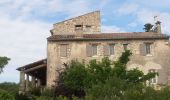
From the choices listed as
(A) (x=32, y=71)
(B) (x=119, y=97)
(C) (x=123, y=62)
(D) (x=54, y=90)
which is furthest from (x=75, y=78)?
(B) (x=119, y=97)

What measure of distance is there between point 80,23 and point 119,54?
594cm

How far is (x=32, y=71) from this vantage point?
4756cm

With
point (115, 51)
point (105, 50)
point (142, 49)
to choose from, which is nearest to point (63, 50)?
point (105, 50)

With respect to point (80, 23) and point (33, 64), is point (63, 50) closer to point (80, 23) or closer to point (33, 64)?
point (33, 64)

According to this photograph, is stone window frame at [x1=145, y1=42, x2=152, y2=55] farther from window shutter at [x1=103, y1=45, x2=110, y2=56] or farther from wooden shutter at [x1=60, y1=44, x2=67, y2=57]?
wooden shutter at [x1=60, y1=44, x2=67, y2=57]

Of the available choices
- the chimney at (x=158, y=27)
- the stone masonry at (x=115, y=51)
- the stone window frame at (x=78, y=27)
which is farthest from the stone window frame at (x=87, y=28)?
the chimney at (x=158, y=27)

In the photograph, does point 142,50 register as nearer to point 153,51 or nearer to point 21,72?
point 153,51

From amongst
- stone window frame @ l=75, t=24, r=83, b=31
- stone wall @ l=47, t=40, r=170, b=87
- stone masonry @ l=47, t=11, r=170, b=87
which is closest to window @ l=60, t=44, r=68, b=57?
stone masonry @ l=47, t=11, r=170, b=87

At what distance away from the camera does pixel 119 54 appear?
4784 cm

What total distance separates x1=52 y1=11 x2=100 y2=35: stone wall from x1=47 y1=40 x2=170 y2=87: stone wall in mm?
3383

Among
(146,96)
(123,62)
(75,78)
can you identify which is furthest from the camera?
(123,62)

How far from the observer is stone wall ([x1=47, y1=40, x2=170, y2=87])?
155 ft

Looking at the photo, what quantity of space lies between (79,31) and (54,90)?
8.79m

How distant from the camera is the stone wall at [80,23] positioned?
167ft
